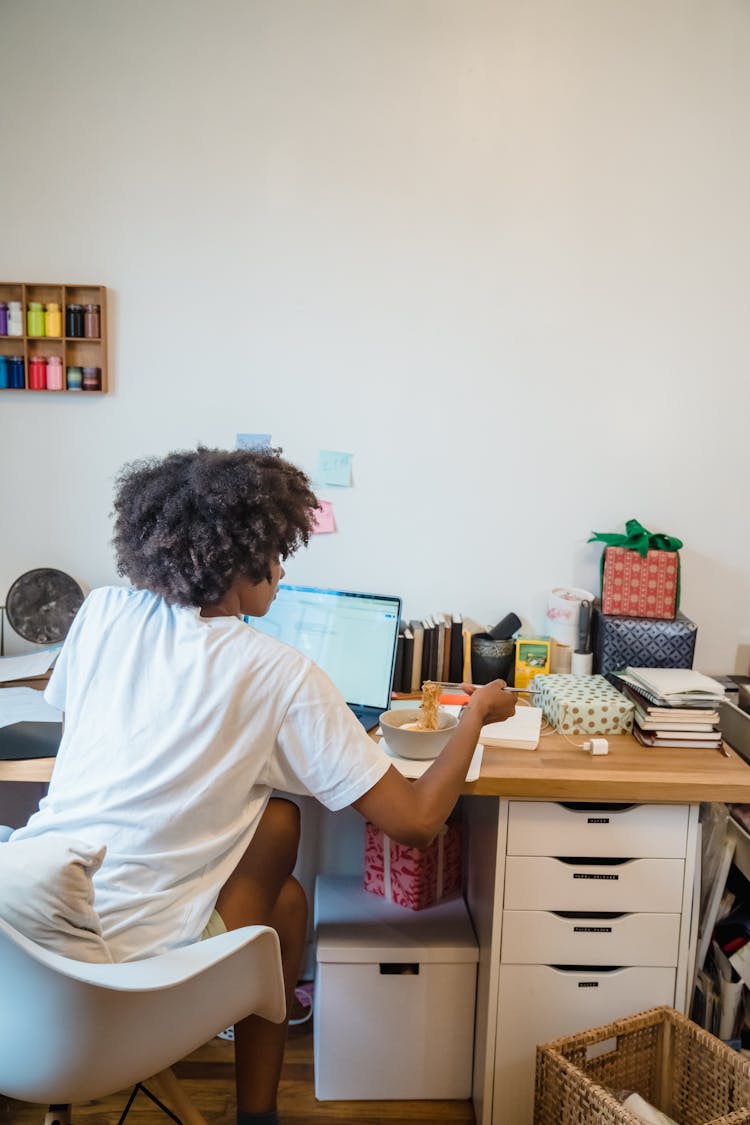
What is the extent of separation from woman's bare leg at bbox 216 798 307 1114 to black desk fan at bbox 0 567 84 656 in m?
0.93

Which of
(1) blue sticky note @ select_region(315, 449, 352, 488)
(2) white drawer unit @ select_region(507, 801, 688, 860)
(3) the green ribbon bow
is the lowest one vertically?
(2) white drawer unit @ select_region(507, 801, 688, 860)

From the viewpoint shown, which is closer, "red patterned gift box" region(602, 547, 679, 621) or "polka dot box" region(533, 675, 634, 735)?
"polka dot box" region(533, 675, 634, 735)

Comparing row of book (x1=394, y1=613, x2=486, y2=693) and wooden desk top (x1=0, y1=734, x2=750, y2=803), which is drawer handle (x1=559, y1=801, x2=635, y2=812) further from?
row of book (x1=394, y1=613, x2=486, y2=693)

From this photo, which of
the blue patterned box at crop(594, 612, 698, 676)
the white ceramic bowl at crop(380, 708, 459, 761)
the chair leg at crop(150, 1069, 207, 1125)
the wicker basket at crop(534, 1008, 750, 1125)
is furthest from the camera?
the blue patterned box at crop(594, 612, 698, 676)

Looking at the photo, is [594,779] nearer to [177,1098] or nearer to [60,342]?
[177,1098]

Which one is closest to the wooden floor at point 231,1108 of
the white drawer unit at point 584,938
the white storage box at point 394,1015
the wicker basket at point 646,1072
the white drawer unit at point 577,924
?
the white storage box at point 394,1015

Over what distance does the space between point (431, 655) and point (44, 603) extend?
37.9 inches

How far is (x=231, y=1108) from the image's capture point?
1909 mm

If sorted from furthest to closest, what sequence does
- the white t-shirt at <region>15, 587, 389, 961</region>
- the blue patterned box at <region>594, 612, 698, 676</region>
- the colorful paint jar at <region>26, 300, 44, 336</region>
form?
the colorful paint jar at <region>26, 300, 44, 336</region> → the blue patterned box at <region>594, 612, 698, 676</region> → the white t-shirt at <region>15, 587, 389, 961</region>

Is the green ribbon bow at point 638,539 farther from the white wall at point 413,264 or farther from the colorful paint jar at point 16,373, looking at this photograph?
the colorful paint jar at point 16,373

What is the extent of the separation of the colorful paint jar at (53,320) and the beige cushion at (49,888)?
4.68 feet

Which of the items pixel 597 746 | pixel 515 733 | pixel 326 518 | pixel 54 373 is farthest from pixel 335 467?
pixel 597 746

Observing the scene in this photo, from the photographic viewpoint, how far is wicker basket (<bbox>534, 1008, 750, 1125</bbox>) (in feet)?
5.24

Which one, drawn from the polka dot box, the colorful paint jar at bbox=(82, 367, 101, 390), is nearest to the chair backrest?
the polka dot box
